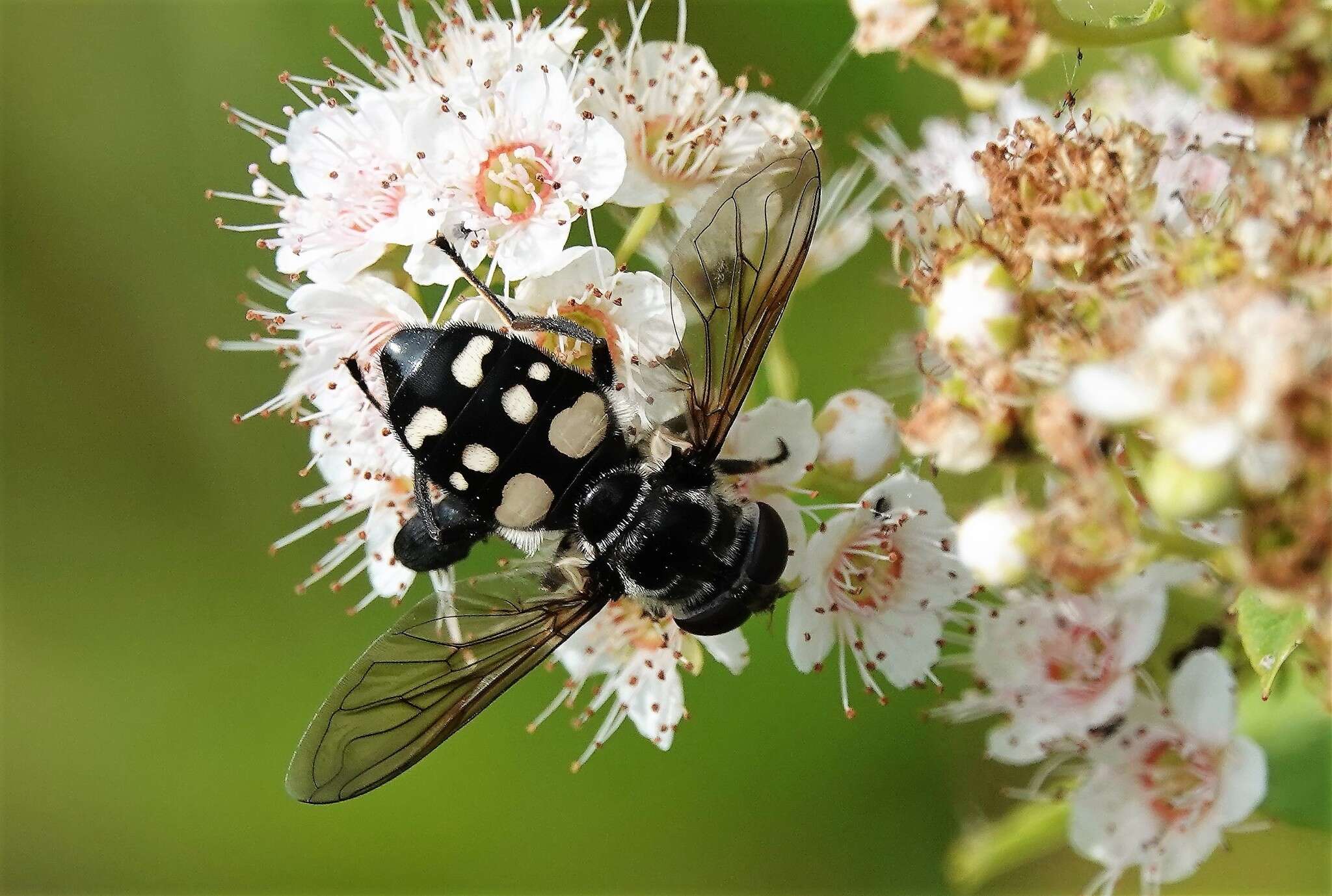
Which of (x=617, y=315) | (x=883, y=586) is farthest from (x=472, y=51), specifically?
(x=883, y=586)

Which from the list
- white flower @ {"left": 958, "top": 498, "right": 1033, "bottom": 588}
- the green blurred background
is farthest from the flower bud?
the green blurred background

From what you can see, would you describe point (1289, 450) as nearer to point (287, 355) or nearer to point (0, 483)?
point (287, 355)

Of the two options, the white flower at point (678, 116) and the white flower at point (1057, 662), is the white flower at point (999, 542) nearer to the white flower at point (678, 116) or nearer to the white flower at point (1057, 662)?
the white flower at point (1057, 662)

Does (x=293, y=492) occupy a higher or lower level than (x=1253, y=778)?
higher

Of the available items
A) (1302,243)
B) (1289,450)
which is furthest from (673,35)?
(1289,450)

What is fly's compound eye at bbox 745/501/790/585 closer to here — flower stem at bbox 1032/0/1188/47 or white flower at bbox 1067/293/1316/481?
white flower at bbox 1067/293/1316/481

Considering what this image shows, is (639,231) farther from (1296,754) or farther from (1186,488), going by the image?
(1296,754)

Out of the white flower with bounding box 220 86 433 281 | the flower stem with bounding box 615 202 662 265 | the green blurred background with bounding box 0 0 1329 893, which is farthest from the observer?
the green blurred background with bounding box 0 0 1329 893
